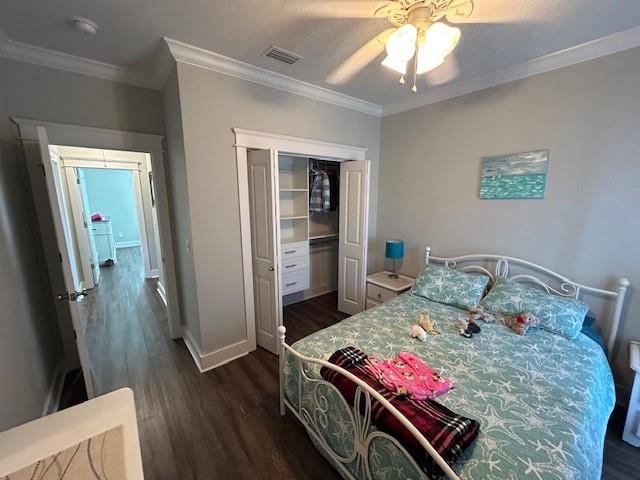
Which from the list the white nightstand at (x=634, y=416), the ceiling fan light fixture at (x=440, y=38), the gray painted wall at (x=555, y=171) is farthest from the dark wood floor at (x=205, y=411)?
the ceiling fan light fixture at (x=440, y=38)

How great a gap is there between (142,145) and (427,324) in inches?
120

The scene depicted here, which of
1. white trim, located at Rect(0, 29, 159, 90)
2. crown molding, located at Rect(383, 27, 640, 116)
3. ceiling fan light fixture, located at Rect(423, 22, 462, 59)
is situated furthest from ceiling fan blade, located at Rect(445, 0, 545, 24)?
white trim, located at Rect(0, 29, 159, 90)

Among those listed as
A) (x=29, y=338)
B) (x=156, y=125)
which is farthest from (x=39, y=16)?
(x=29, y=338)

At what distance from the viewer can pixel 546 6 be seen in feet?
5.26

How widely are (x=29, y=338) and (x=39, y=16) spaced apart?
2.12 meters

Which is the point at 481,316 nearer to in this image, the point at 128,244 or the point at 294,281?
the point at 294,281

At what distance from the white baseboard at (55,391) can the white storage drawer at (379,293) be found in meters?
3.05

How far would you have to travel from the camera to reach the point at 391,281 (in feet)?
10.7

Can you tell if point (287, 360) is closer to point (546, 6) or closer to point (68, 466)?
point (68, 466)

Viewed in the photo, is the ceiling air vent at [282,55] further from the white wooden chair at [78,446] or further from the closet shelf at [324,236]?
the white wooden chair at [78,446]

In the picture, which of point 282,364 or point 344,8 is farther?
point 282,364

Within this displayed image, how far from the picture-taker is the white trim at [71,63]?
1.91 meters

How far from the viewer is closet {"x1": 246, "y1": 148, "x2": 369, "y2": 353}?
2.53 meters

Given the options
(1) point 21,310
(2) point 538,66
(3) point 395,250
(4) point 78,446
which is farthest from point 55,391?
(2) point 538,66
